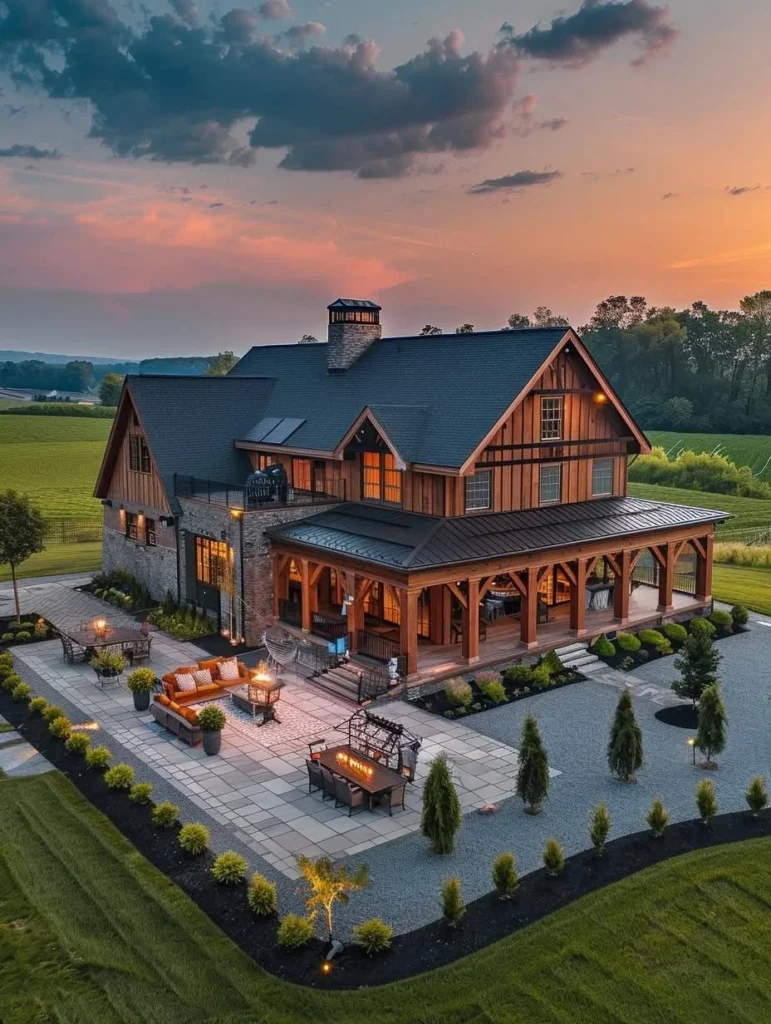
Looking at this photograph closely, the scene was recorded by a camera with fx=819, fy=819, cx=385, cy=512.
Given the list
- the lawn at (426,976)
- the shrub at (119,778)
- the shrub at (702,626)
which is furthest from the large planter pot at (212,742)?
the shrub at (702,626)

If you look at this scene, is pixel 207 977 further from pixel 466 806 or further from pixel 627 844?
pixel 627 844

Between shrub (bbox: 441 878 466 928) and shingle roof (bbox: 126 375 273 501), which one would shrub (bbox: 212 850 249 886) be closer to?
shrub (bbox: 441 878 466 928)

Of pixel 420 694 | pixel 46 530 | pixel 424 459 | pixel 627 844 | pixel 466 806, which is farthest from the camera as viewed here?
pixel 46 530

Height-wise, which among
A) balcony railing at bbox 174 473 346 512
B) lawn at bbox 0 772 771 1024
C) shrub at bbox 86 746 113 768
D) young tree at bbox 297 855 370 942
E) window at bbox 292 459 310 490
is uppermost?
window at bbox 292 459 310 490

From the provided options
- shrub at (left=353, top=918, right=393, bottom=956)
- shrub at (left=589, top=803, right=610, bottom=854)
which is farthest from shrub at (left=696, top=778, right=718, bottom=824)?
shrub at (left=353, top=918, right=393, bottom=956)

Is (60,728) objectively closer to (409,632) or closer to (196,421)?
(409,632)

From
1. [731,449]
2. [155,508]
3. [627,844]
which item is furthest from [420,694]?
[731,449]
